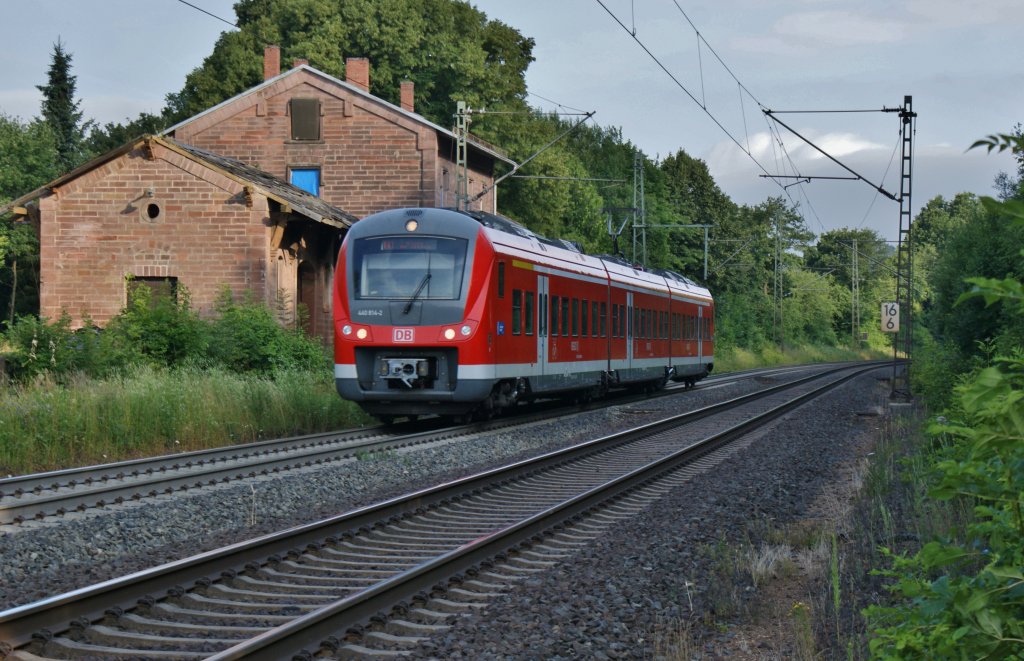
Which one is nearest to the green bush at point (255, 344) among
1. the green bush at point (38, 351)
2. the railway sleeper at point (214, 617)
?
the green bush at point (38, 351)

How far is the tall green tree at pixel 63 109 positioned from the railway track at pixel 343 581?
2465 inches

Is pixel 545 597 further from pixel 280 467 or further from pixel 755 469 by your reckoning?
pixel 755 469

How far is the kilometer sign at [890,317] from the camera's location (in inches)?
1171

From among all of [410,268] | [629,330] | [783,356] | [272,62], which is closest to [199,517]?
[410,268]

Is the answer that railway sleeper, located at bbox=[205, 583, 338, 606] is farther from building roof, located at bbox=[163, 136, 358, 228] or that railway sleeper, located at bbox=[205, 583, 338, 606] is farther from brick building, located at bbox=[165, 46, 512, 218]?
brick building, located at bbox=[165, 46, 512, 218]

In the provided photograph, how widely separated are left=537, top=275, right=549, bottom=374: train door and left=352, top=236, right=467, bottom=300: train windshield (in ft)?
8.93

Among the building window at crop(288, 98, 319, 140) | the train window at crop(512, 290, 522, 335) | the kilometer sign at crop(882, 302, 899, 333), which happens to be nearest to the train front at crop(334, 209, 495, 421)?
the train window at crop(512, 290, 522, 335)

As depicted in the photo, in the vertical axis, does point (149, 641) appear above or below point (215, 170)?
below

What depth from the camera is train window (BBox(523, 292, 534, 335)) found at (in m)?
18.4

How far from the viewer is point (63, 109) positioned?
2709 inches

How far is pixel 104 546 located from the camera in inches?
328

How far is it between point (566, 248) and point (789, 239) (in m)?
81.2

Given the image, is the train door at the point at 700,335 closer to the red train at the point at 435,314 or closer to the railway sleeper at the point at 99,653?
the red train at the point at 435,314

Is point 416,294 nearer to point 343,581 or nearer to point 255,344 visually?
point 255,344
